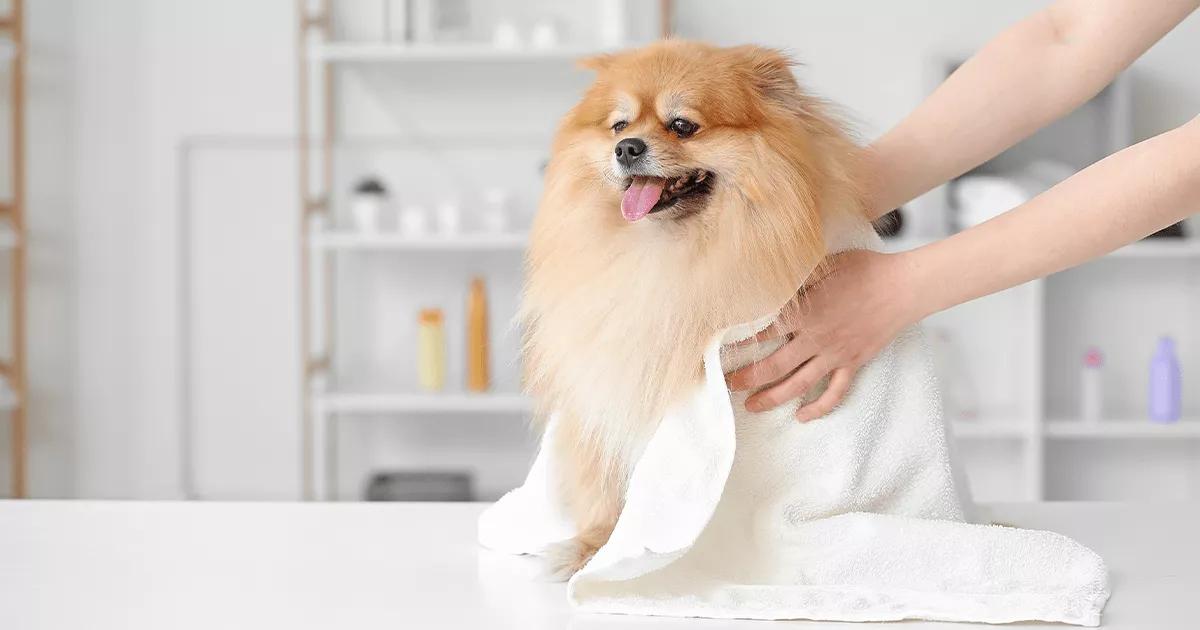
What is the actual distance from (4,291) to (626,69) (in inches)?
101

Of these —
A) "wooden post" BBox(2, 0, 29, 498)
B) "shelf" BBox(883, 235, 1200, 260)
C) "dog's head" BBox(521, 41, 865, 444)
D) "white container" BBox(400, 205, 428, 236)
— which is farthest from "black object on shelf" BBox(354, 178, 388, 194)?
"dog's head" BBox(521, 41, 865, 444)

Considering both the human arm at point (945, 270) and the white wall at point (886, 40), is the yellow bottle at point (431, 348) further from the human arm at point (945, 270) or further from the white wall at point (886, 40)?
the human arm at point (945, 270)

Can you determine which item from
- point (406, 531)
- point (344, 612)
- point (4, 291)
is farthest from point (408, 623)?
point (4, 291)

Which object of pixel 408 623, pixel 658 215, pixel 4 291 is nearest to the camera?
pixel 408 623

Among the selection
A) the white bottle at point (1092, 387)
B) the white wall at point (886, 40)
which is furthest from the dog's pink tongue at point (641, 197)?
the white bottle at point (1092, 387)

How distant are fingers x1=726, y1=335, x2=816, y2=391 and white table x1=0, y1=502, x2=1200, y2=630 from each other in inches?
8.6

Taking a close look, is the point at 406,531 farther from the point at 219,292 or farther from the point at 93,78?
the point at 93,78

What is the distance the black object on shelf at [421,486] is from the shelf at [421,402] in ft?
0.60

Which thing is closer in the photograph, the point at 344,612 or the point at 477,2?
the point at 344,612

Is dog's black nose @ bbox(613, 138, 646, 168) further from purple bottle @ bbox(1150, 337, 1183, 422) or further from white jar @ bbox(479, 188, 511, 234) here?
purple bottle @ bbox(1150, 337, 1183, 422)

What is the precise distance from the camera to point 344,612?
0.82 meters

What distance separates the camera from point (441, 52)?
2891 mm

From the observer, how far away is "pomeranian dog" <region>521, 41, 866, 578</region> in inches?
38.2

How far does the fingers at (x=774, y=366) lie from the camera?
94 centimetres
